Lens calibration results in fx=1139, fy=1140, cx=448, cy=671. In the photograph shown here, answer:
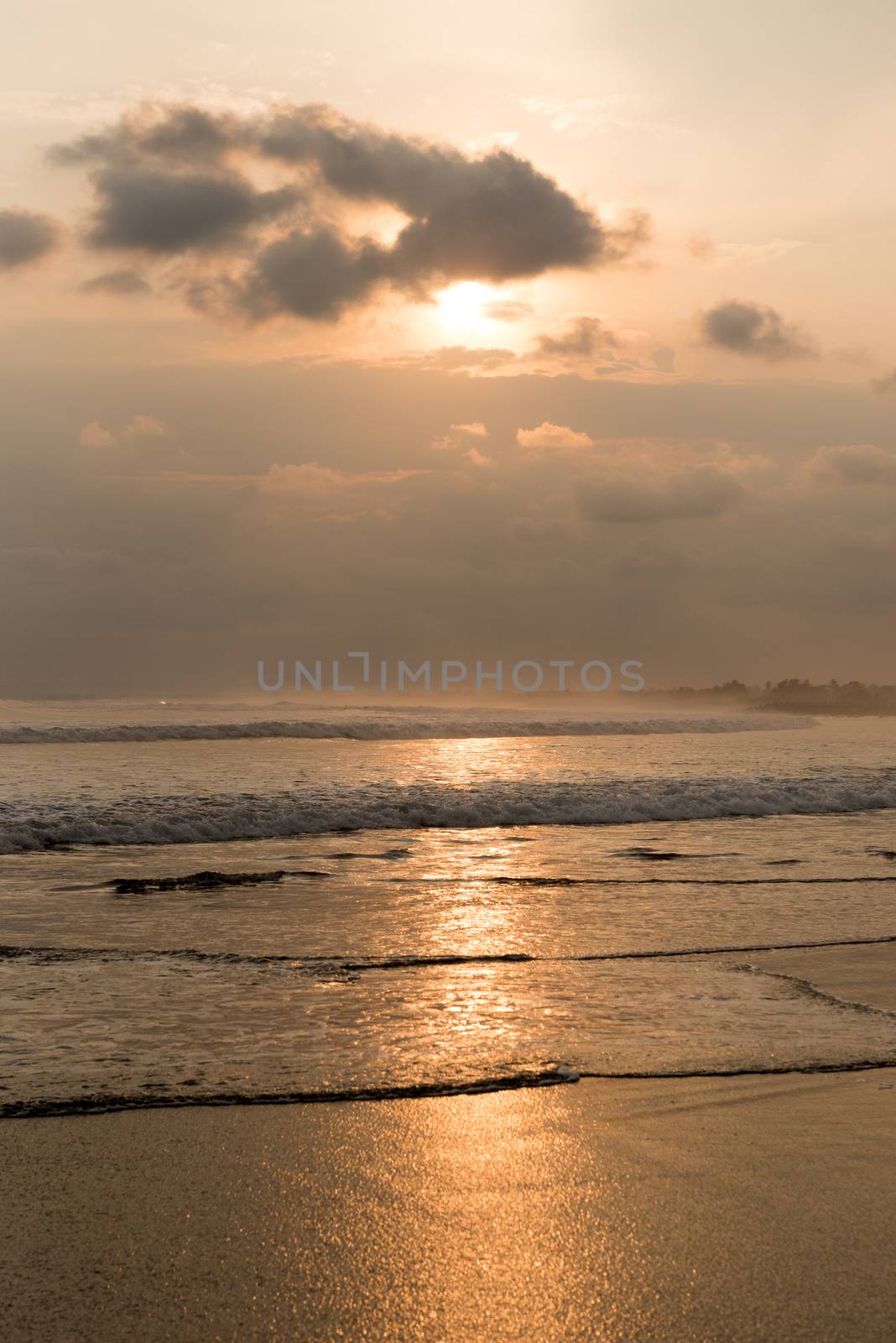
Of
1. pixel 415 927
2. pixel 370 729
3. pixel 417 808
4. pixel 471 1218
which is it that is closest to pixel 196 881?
pixel 415 927

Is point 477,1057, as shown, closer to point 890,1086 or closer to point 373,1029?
point 373,1029

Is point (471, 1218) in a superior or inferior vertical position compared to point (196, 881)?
superior

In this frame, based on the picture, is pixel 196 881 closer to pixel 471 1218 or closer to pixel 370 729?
pixel 471 1218

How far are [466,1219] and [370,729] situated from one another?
1372 inches

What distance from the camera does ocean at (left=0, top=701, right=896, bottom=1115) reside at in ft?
17.2

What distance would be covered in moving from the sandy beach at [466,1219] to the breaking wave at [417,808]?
10.2 meters

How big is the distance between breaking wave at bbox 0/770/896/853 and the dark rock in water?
3011 mm

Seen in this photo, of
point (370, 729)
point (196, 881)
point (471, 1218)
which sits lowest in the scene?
point (196, 881)

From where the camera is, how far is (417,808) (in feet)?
56.2

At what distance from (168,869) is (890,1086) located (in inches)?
338

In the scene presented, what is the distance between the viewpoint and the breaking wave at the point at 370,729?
33.6 meters

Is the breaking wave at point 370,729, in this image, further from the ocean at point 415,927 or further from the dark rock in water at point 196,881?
the dark rock in water at point 196,881

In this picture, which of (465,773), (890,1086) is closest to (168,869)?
(890,1086)

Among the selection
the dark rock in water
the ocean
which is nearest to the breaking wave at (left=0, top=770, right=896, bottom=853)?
the ocean
